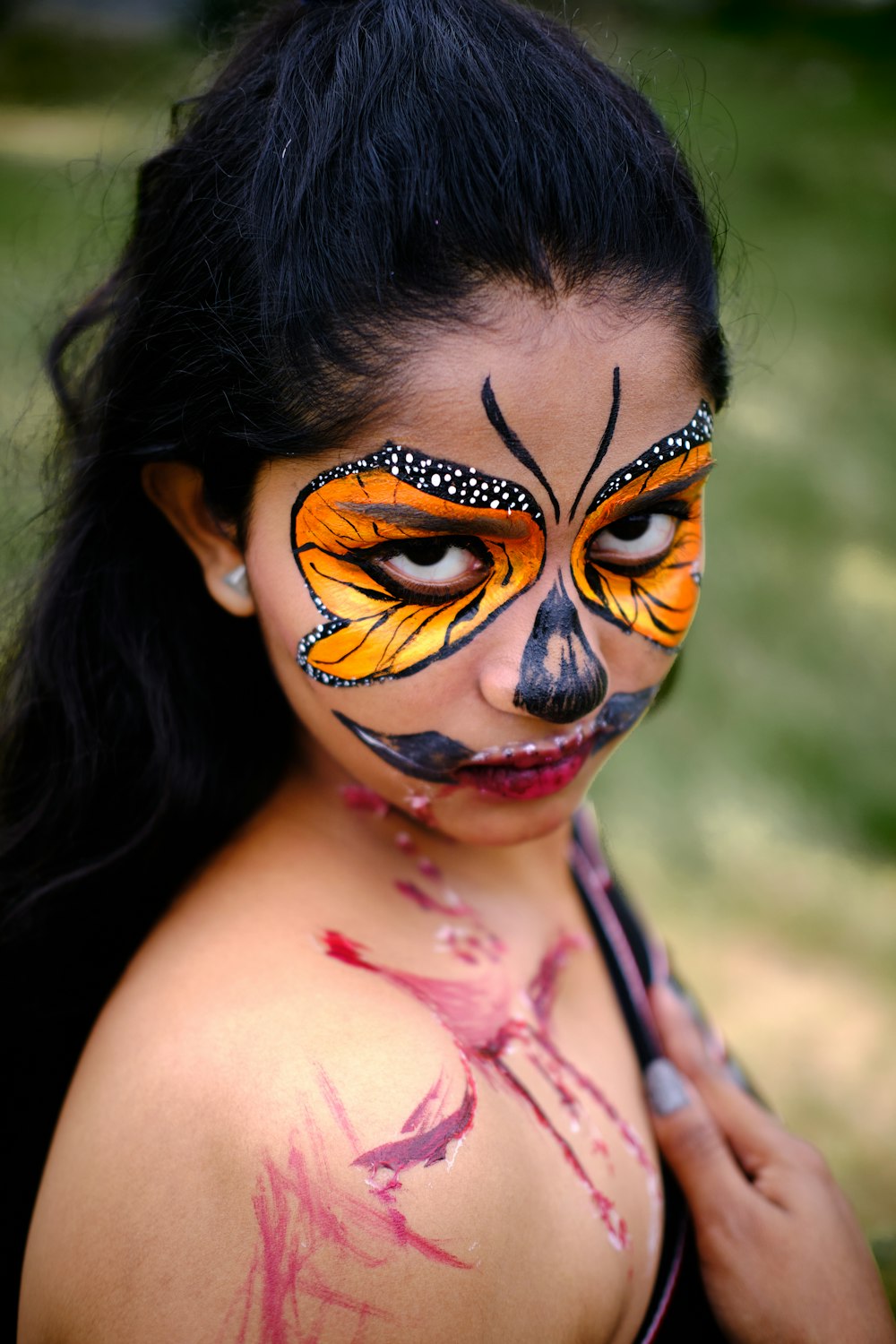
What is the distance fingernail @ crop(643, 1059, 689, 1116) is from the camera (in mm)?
1809

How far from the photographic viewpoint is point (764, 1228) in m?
1.75

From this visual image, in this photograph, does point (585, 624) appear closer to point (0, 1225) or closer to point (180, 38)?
point (0, 1225)

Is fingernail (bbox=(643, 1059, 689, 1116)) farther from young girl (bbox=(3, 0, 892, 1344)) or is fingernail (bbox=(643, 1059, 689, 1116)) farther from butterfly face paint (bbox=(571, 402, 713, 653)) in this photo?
butterfly face paint (bbox=(571, 402, 713, 653))

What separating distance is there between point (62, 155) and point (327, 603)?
6.08 metres

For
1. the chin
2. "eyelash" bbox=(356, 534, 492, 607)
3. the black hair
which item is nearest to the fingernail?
the chin

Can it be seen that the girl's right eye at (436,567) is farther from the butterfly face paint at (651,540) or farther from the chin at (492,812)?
the chin at (492,812)

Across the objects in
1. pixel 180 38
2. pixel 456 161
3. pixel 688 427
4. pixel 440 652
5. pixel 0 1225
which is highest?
pixel 180 38

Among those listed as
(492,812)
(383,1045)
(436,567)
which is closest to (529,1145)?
(383,1045)

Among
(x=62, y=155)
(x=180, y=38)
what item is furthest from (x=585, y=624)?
(x=180, y=38)

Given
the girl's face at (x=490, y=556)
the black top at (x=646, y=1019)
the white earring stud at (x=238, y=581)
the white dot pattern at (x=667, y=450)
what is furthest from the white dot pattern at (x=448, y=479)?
the black top at (x=646, y=1019)

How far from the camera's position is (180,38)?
7.24 metres

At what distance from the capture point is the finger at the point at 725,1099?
6.13ft

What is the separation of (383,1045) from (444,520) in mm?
640

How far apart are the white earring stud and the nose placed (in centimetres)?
43
